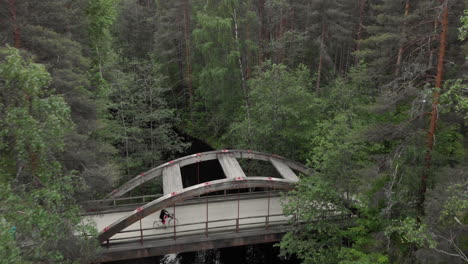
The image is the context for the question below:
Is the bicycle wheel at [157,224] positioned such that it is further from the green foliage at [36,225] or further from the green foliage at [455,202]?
the green foliage at [455,202]

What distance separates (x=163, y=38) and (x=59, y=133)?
2472 cm

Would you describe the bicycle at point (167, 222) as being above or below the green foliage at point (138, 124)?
below

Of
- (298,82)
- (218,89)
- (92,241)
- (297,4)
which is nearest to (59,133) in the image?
(92,241)

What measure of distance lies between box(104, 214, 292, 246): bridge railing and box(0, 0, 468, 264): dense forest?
4.84 ft

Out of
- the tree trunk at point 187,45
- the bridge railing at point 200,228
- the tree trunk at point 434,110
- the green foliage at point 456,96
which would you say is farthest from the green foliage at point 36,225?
the tree trunk at point 187,45

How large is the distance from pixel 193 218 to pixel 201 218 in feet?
→ 1.17

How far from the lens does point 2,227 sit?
5492 millimetres

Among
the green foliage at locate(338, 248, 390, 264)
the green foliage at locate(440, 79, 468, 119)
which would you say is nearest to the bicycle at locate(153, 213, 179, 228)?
the green foliage at locate(338, 248, 390, 264)

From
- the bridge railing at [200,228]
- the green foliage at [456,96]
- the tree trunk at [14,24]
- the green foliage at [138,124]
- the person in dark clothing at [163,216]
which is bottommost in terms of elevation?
the bridge railing at [200,228]

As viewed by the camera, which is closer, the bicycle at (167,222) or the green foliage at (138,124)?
the bicycle at (167,222)

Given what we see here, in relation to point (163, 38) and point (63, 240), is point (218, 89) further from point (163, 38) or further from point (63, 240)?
point (63, 240)

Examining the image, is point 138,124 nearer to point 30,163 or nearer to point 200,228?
point 200,228

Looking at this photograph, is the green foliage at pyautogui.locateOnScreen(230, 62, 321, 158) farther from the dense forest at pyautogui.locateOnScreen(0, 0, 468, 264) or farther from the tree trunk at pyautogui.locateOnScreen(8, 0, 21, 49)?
the tree trunk at pyautogui.locateOnScreen(8, 0, 21, 49)

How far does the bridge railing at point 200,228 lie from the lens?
12.7 m
